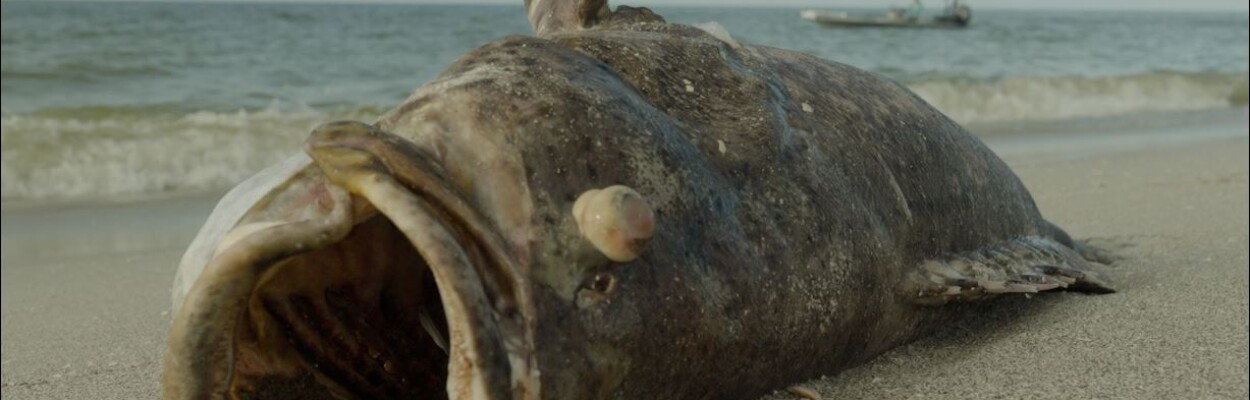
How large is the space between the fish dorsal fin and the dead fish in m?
0.12

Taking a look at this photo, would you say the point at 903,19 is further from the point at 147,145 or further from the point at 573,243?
the point at 573,243

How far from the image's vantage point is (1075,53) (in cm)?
2762

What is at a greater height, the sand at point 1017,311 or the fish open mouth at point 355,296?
the fish open mouth at point 355,296

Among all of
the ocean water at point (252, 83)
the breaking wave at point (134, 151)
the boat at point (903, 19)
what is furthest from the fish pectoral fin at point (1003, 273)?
the boat at point (903, 19)

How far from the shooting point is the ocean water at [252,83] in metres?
8.90

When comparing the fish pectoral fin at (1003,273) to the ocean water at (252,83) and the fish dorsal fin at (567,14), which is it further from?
the ocean water at (252,83)

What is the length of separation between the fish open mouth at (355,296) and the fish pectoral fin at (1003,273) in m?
1.12

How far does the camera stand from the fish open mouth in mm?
1800

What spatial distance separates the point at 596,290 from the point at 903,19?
145 feet

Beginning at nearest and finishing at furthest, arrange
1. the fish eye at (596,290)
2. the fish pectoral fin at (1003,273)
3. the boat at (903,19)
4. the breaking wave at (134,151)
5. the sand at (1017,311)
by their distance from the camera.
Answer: the fish eye at (596,290), the fish pectoral fin at (1003,273), the sand at (1017,311), the breaking wave at (134,151), the boat at (903,19)

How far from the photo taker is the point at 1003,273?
3.18m

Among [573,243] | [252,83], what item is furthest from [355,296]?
[252,83]

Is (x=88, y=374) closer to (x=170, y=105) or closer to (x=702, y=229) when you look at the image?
(x=702, y=229)

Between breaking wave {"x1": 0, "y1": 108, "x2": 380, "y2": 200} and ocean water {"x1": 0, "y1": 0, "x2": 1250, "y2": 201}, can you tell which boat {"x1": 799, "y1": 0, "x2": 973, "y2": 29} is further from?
breaking wave {"x1": 0, "y1": 108, "x2": 380, "y2": 200}
